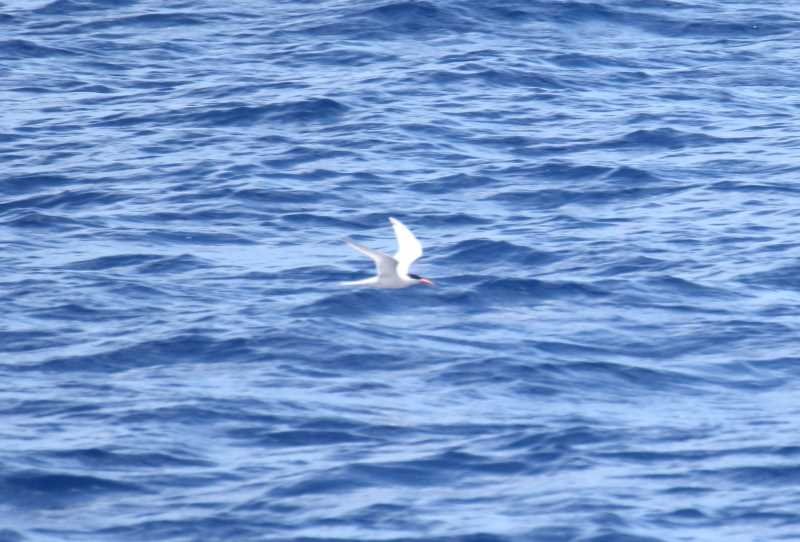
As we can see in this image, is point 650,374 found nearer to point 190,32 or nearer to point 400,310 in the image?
point 400,310

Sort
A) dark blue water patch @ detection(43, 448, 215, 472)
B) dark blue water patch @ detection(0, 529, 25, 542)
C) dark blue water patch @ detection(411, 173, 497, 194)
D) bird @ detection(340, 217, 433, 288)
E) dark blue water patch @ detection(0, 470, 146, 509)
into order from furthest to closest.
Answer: dark blue water patch @ detection(411, 173, 497, 194) < bird @ detection(340, 217, 433, 288) < dark blue water patch @ detection(43, 448, 215, 472) < dark blue water patch @ detection(0, 470, 146, 509) < dark blue water patch @ detection(0, 529, 25, 542)

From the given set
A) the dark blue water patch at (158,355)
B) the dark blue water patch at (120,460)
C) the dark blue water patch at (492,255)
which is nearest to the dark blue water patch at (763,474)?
the dark blue water patch at (120,460)

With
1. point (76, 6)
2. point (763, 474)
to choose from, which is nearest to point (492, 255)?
point (763, 474)

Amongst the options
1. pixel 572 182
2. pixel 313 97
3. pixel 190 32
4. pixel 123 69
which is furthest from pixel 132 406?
pixel 190 32

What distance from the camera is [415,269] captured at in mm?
20312

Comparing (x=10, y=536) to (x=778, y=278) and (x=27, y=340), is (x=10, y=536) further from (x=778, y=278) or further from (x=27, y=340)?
(x=778, y=278)

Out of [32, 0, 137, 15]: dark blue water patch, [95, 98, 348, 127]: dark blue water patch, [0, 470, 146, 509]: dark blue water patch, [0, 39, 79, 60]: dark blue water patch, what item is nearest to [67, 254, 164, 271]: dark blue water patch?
[95, 98, 348, 127]: dark blue water patch

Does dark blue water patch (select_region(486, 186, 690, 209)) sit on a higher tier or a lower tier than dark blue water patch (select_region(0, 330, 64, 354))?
higher

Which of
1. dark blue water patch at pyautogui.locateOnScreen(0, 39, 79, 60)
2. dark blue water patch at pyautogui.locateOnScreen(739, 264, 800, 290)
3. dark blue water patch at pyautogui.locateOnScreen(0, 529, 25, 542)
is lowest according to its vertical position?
dark blue water patch at pyautogui.locateOnScreen(0, 529, 25, 542)

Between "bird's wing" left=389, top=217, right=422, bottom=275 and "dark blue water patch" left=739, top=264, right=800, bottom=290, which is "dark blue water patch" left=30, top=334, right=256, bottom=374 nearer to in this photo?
"bird's wing" left=389, top=217, right=422, bottom=275

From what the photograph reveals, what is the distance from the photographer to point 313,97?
88.5 feet

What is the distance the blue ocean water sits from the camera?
14.9 meters

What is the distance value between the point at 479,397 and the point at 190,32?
16.0 meters

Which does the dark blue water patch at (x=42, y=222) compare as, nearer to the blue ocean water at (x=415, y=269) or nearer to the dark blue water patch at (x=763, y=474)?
the blue ocean water at (x=415, y=269)
